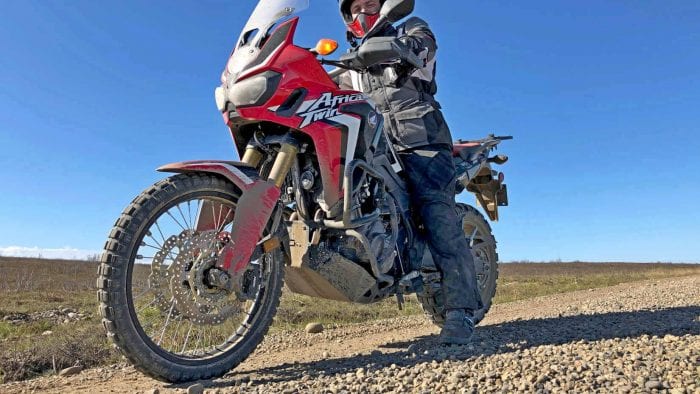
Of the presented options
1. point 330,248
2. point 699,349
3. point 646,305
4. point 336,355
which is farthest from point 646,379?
point 646,305

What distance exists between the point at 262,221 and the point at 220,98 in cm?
89

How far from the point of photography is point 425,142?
4336mm

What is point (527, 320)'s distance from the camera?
19.0ft

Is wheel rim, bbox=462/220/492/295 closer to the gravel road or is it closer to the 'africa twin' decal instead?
the gravel road

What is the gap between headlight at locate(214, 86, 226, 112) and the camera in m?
3.38

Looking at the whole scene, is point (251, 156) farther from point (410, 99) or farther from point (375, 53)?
point (410, 99)

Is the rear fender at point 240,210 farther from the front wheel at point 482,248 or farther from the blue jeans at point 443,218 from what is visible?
the front wheel at point 482,248

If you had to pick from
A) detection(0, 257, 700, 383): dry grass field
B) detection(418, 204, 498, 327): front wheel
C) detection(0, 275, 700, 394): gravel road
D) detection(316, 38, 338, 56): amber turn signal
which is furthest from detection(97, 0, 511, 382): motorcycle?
detection(0, 257, 700, 383): dry grass field

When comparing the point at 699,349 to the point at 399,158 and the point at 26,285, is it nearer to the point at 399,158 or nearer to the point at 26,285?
the point at 399,158

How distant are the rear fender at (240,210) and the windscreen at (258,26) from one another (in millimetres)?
666

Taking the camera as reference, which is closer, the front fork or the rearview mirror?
the front fork

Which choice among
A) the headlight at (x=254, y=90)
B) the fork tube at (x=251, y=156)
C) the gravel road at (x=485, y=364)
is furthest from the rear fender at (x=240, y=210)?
the gravel road at (x=485, y=364)

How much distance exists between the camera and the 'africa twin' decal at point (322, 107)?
3.45 metres

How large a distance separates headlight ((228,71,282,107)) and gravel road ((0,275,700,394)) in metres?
1.65
